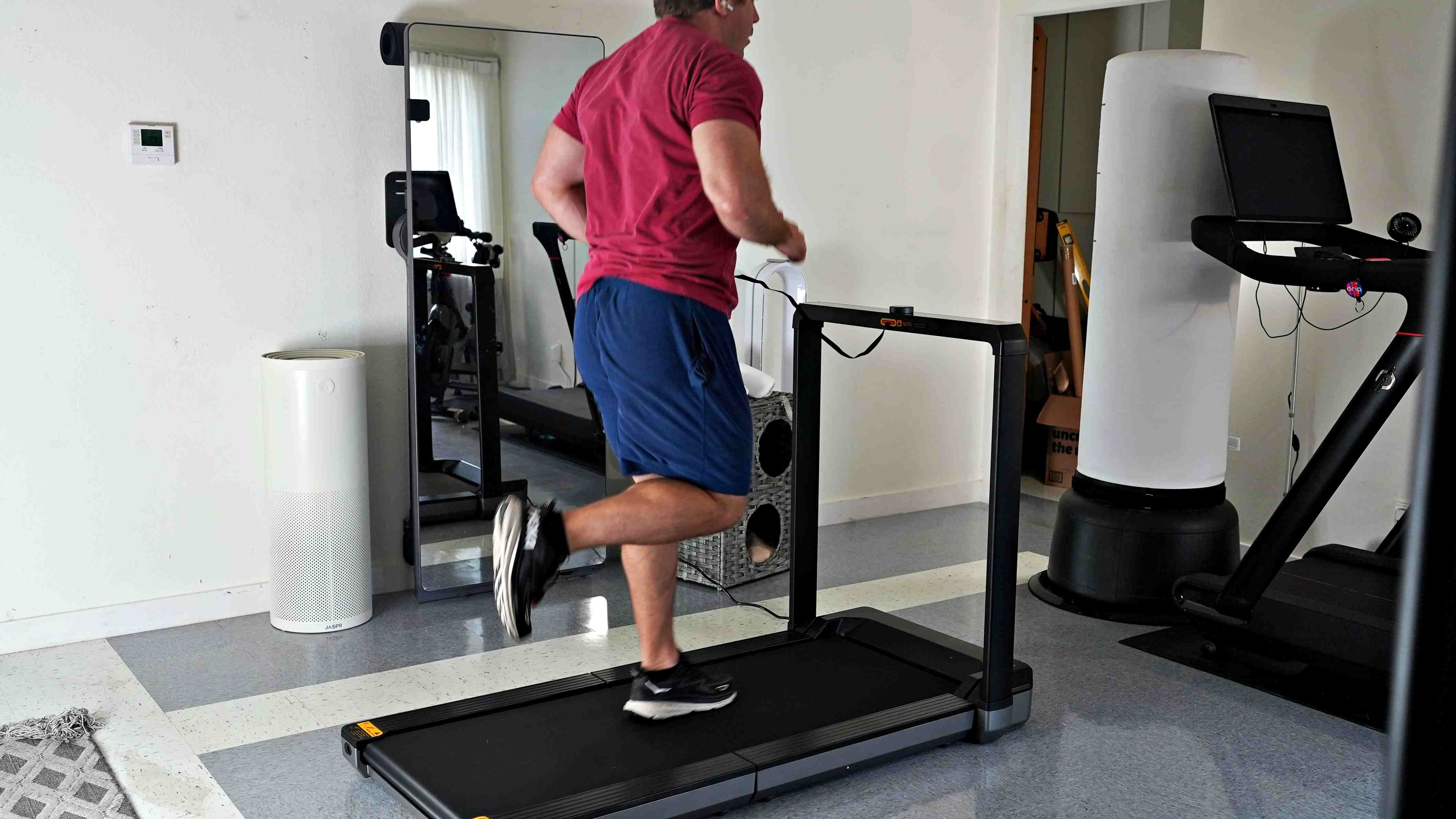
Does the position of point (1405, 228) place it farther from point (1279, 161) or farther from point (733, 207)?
point (733, 207)

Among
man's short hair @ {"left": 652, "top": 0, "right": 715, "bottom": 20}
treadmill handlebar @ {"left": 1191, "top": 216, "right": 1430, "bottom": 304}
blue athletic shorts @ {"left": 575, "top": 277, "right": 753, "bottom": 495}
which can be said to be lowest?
blue athletic shorts @ {"left": 575, "top": 277, "right": 753, "bottom": 495}

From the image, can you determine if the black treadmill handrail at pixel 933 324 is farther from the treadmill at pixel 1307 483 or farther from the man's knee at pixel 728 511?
the treadmill at pixel 1307 483

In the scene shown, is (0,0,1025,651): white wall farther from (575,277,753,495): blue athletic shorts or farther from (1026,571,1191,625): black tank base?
(1026,571,1191,625): black tank base

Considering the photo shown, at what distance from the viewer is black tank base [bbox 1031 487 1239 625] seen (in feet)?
11.6

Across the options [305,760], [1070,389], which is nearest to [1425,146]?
[1070,389]

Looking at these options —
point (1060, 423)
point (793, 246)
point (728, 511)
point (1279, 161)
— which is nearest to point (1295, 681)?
point (1279, 161)

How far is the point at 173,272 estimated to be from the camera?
11.1ft

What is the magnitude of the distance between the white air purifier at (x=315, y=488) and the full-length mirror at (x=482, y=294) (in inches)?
12.7

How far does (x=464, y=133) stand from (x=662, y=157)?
60.6 inches

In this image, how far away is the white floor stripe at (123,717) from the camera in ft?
7.80

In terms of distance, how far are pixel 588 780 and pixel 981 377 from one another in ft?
11.3

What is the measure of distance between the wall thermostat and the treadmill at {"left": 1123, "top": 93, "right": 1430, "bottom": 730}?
2933 mm

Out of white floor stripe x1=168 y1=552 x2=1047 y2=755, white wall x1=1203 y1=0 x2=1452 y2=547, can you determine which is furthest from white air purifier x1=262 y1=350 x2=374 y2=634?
white wall x1=1203 y1=0 x2=1452 y2=547

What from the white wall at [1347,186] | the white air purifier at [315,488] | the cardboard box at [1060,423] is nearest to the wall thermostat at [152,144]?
the white air purifier at [315,488]
